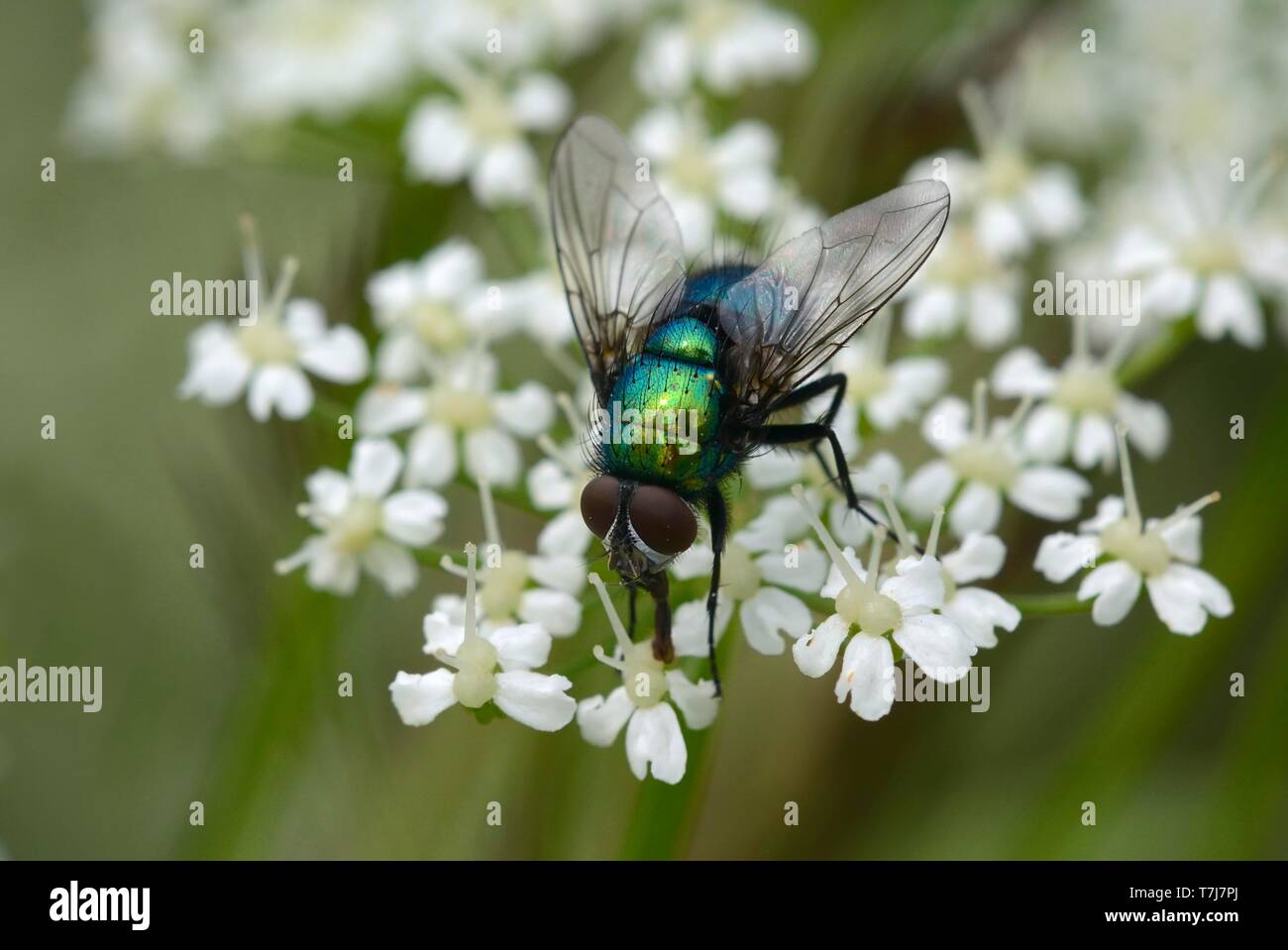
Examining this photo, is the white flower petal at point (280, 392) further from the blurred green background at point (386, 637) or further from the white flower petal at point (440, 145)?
the white flower petal at point (440, 145)

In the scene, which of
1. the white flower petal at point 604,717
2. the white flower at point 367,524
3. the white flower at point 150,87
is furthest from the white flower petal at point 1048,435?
the white flower at point 150,87

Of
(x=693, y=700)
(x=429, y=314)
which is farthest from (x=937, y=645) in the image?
(x=429, y=314)

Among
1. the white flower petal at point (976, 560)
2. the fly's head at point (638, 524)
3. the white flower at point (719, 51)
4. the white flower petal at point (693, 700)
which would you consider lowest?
the white flower petal at point (693, 700)

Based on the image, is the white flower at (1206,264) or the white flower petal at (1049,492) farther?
the white flower at (1206,264)

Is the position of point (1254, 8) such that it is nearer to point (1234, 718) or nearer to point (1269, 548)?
point (1269, 548)

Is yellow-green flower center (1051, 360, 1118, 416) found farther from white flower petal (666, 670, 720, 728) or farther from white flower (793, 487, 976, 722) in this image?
white flower petal (666, 670, 720, 728)

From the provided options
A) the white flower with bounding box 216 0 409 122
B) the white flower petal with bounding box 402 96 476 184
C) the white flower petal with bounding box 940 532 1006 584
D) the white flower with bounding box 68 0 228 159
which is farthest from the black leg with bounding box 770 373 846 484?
the white flower with bounding box 68 0 228 159

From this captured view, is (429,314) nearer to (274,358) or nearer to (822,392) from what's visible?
(274,358)
